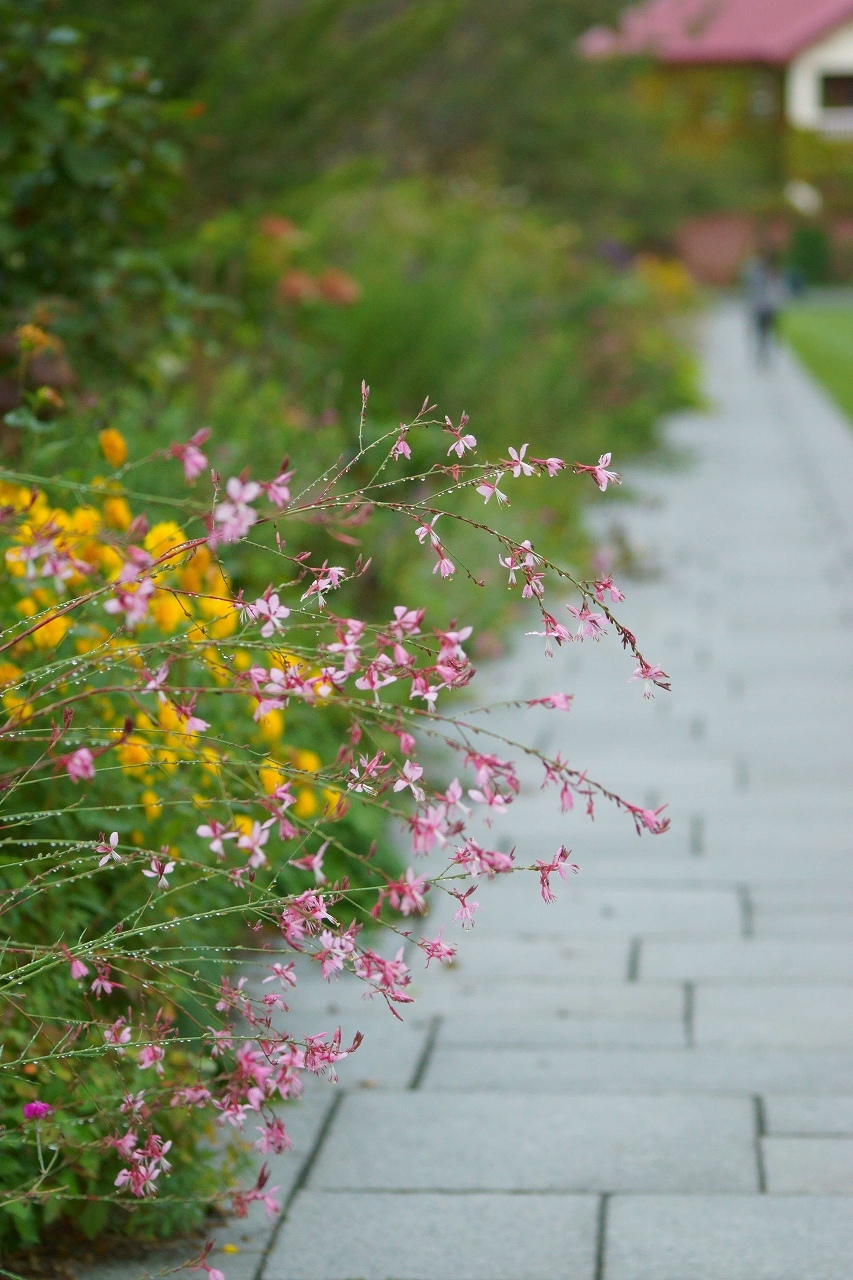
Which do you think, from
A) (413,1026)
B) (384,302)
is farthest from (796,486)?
(413,1026)

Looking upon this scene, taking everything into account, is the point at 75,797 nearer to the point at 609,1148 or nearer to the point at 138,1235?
the point at 138,1235

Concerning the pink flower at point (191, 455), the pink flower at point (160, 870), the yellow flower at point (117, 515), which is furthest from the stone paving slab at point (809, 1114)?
the pink flower at point (191, 455)

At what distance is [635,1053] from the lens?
323cm

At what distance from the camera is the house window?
5484 cm

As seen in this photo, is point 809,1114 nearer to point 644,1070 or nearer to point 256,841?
point 644,1070

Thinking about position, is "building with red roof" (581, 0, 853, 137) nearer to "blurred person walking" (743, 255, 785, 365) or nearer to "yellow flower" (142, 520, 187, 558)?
"blurred person walking" (743, 255, 785, 365)

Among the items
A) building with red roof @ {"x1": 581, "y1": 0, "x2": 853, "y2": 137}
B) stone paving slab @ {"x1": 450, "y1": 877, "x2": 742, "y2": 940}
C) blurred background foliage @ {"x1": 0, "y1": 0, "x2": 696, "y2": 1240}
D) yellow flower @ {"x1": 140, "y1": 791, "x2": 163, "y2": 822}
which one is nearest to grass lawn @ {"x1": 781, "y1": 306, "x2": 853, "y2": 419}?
blurred background foliage @ {"x1": 0, "y1": 0, "x2": 696, "y2": 1240}

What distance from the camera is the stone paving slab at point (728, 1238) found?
239cm

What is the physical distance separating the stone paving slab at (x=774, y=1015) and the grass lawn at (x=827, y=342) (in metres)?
14.3

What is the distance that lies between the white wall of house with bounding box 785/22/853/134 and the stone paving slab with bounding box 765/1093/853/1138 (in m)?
54.1

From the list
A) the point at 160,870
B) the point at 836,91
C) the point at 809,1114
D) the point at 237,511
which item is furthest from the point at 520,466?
the point at 836,91

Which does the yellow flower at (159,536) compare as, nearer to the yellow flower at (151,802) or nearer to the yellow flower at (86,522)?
the yellow flower at (86,522)

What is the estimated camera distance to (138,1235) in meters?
2.46

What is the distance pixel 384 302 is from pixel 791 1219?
6132mm
